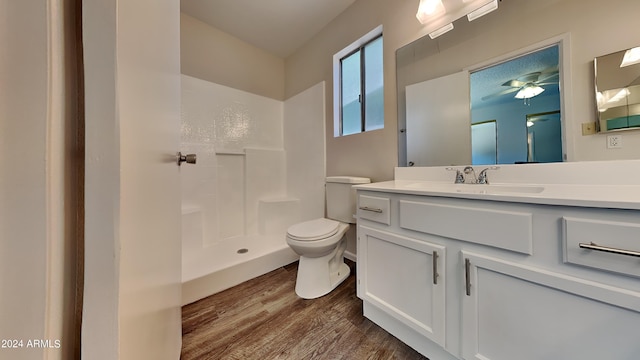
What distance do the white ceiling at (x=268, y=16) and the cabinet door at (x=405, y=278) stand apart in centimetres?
196

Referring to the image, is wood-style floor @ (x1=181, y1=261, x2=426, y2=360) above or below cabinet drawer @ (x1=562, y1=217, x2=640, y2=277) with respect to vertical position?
below

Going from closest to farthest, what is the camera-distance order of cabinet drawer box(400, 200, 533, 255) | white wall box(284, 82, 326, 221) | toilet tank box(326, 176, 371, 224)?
1. cabinet drawer box(400, 200, 533, 255)
2. toilet tank box(326, 176, 371, 224)
3. white wall box(284, 82, 326, 221)

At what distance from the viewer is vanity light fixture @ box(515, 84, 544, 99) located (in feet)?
3.26

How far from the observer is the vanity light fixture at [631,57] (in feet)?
2.62

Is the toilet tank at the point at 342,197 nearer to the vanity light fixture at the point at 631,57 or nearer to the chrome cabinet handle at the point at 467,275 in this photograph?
the chrome cabinet handle at the point at 467,275

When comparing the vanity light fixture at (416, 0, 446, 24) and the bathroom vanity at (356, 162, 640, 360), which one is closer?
the bathroom vanity at (356, 162, 640, 360)

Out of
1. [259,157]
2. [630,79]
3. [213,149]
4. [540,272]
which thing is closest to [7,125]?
[540,272]

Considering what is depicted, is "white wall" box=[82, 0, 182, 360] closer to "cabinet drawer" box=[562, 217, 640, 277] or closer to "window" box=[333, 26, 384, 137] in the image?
"cabinet drawer" box=[562, 217, 640, 277]

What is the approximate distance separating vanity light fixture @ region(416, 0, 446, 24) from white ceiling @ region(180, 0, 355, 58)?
0.73 m

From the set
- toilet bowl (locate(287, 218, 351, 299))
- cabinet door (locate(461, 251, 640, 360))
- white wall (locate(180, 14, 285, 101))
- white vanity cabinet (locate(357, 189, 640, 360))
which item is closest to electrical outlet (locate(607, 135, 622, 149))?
white vanity cabinet (locate(357, 189, 640, 360))

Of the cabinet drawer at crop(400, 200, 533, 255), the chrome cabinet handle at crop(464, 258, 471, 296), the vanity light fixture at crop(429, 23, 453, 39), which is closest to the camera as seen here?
the cabinet drawer at crop(400, 200, 533, 255)

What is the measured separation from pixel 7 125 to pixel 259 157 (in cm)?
214

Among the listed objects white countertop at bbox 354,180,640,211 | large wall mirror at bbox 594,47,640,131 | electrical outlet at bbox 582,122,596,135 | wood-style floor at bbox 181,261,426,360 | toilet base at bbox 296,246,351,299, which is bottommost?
wood-style floor at bbox 181,261,426,360

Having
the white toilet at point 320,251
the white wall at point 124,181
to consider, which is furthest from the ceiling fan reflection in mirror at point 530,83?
the white wall at point 124,181
